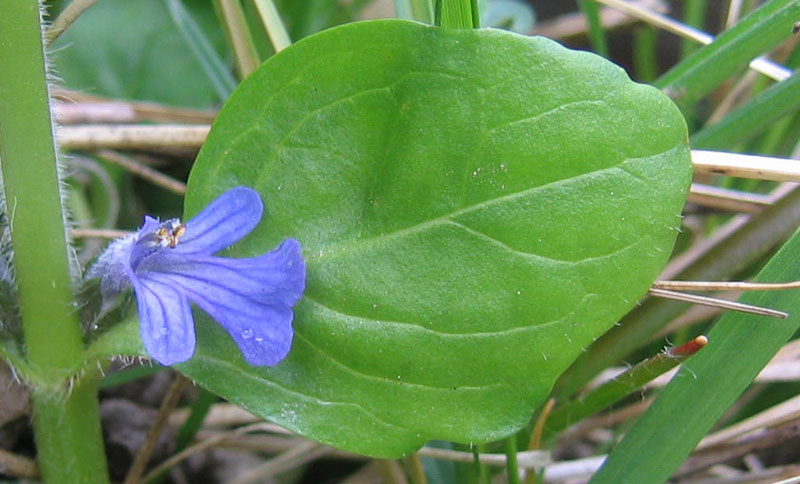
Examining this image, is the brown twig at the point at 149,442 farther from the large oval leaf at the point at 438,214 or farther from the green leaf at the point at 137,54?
the green leaf at the point at 137,54

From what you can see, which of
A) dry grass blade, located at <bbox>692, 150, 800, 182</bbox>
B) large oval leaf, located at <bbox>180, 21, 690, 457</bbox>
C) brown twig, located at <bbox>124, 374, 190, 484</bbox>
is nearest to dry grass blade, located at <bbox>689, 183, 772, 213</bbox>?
dry grass blade, located at <bbox>692, 150, 800, 182</bbox>

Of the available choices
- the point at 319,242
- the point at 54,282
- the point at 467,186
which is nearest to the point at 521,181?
the point at 467,186

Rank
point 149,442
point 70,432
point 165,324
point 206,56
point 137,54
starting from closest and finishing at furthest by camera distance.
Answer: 1. point 165,324
2. point 70,432
3. point 149,442
4. point 206,56
5. point 137,54

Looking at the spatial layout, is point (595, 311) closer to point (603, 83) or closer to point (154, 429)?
point (603, 83)

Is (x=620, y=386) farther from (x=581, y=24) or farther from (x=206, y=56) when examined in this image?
(x=581, y=24)

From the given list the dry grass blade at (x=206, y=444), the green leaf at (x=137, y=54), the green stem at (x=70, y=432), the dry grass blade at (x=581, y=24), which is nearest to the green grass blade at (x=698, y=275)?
the dry grass blade at (x=206, y=444)

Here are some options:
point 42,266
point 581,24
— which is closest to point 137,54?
point 581,24
